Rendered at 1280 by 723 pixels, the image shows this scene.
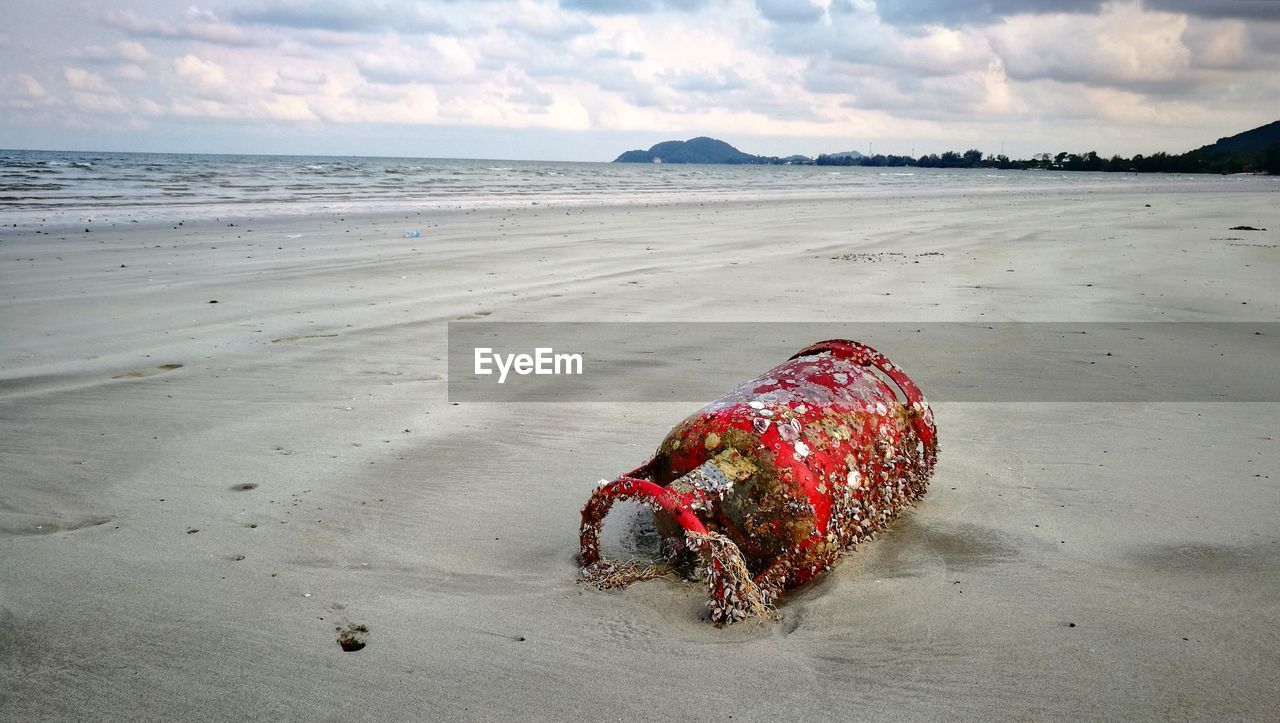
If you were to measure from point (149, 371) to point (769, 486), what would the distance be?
15.7 feet

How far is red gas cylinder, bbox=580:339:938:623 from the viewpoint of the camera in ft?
8.49

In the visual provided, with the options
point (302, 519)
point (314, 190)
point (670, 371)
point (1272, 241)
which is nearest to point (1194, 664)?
point (302, 519)

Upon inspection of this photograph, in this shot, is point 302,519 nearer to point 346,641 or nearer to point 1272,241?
point 346,641

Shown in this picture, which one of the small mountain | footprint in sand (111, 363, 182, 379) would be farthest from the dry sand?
the small mountain

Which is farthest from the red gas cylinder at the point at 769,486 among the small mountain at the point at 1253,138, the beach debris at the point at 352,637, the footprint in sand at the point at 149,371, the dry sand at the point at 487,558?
the small mountain at the point at 1253,138

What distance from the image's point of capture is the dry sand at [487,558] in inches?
92.4

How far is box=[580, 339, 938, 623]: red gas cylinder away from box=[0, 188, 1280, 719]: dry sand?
5.0 inches

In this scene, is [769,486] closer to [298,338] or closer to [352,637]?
[352,637]

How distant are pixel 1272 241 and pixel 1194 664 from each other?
13.6 m

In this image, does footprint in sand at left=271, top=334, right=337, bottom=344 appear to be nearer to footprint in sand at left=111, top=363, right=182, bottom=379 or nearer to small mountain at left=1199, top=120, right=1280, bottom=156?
footprint in sand at left=111, top=363, right=182, bottom=379

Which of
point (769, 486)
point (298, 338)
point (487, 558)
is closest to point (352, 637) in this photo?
point (487, 558)

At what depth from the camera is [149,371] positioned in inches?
222

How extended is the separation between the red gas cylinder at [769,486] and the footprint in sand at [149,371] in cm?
412

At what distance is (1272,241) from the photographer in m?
12.9
